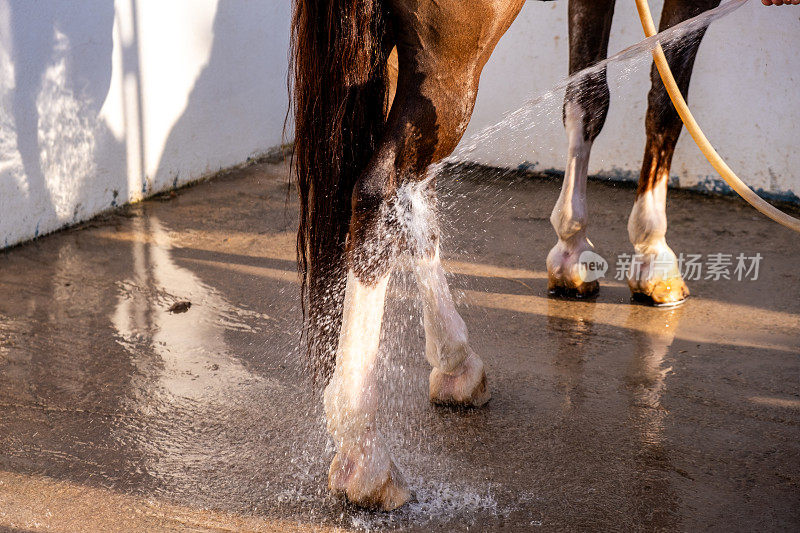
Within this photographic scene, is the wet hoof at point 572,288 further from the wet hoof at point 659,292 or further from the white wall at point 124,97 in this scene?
the white wall at point 124,97

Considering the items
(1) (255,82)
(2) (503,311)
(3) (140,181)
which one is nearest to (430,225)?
(2) (503,311)

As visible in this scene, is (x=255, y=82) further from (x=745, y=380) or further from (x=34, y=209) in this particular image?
(x=745, y=380)

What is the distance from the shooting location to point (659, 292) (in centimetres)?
327

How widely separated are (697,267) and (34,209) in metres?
2.96

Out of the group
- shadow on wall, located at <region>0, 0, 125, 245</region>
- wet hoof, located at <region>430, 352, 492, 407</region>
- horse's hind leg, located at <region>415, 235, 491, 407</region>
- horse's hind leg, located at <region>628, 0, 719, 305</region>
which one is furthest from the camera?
shadow on wall, located at <region>0, 0, 125, 245</region>

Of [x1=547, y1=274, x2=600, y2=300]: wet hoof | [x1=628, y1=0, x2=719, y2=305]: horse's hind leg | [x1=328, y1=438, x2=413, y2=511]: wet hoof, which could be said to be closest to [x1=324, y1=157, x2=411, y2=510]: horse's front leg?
[x1=328, y1=438, x2=413, y2=511]: wet hoof

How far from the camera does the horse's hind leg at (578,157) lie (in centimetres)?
329

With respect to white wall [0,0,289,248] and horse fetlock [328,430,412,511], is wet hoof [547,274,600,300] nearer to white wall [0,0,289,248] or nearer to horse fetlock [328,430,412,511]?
horse fetlock [328,430,412,511]

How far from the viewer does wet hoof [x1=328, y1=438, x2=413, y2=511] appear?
191cm

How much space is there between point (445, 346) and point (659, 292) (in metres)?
1.29

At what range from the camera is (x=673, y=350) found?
2.88 metres

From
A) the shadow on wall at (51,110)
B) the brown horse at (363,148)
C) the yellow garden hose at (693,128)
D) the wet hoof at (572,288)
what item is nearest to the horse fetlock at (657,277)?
the wet hoof at (572,288)

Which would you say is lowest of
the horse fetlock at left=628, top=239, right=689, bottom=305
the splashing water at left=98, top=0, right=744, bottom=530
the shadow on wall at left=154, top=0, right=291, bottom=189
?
the splashing water at left=98, top=0, right=744, bottom=530

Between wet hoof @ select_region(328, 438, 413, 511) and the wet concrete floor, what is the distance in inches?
1.4
